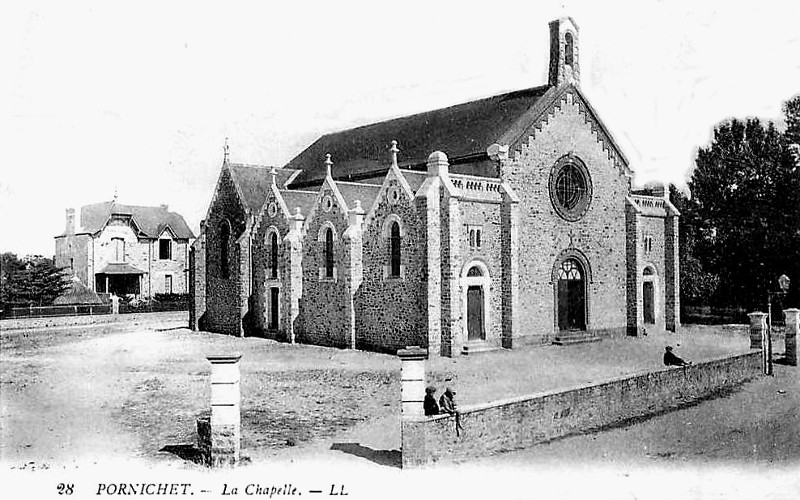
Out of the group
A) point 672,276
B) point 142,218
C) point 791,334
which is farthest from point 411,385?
point 142,218

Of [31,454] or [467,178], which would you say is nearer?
[31,454]

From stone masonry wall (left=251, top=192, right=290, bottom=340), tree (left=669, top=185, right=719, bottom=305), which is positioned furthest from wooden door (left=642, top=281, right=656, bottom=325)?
stone masonry wall (left=251, top=192, right=290, bottom=340)

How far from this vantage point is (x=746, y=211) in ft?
91.1

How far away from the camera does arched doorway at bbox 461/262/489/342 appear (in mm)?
23797

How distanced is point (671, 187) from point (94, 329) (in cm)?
2901

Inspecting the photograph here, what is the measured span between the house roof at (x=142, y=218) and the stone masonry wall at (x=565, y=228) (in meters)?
31.8

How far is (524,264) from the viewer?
25391mm

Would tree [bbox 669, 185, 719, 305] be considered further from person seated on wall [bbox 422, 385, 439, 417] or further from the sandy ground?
person seated on wall [bbox 422, 385, 439, 417]

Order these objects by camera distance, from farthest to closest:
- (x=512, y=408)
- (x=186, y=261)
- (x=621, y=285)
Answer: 1. (x=186, y=261)
2. (x=621, y=285)
3. (x=512, y=408)

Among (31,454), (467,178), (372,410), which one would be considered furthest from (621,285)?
(31,454)

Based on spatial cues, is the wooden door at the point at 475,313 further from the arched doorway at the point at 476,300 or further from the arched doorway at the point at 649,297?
the arched doorway at the point at 649,297

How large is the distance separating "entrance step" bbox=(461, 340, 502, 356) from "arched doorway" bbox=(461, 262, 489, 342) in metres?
0.19

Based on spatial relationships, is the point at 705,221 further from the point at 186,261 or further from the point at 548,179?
the point at 186,261

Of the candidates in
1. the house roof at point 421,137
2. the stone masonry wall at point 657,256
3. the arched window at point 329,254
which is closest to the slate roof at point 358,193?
the arched window at point 329,254
